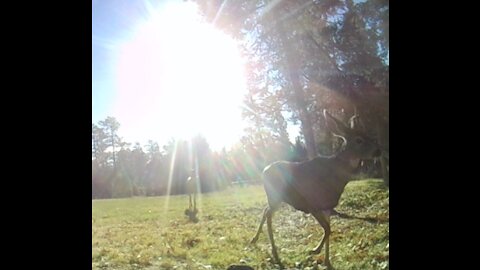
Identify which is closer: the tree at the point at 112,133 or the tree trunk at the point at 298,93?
the tree trunk at the point at 298,93

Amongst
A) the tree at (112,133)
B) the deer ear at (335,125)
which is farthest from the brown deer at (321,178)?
the tree at (112,133)

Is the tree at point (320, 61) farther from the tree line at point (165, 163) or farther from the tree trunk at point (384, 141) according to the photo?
the tree line at point (165, 163)

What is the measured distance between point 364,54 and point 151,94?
857 mm

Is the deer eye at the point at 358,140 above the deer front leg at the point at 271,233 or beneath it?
above

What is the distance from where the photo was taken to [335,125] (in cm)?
167

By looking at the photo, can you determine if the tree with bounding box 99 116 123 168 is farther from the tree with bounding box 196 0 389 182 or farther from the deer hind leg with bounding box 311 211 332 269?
the deer hind leg with bounding box 311 211 332 269

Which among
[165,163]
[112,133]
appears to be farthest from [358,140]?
[112,133]

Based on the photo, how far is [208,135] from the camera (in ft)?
5.82

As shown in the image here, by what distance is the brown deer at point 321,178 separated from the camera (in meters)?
1.67

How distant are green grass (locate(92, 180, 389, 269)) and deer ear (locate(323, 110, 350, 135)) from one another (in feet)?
0.65

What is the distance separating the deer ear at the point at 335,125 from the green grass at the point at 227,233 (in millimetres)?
198

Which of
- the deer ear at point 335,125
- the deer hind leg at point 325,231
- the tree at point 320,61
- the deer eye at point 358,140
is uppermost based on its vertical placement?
the tree at point 320,61
